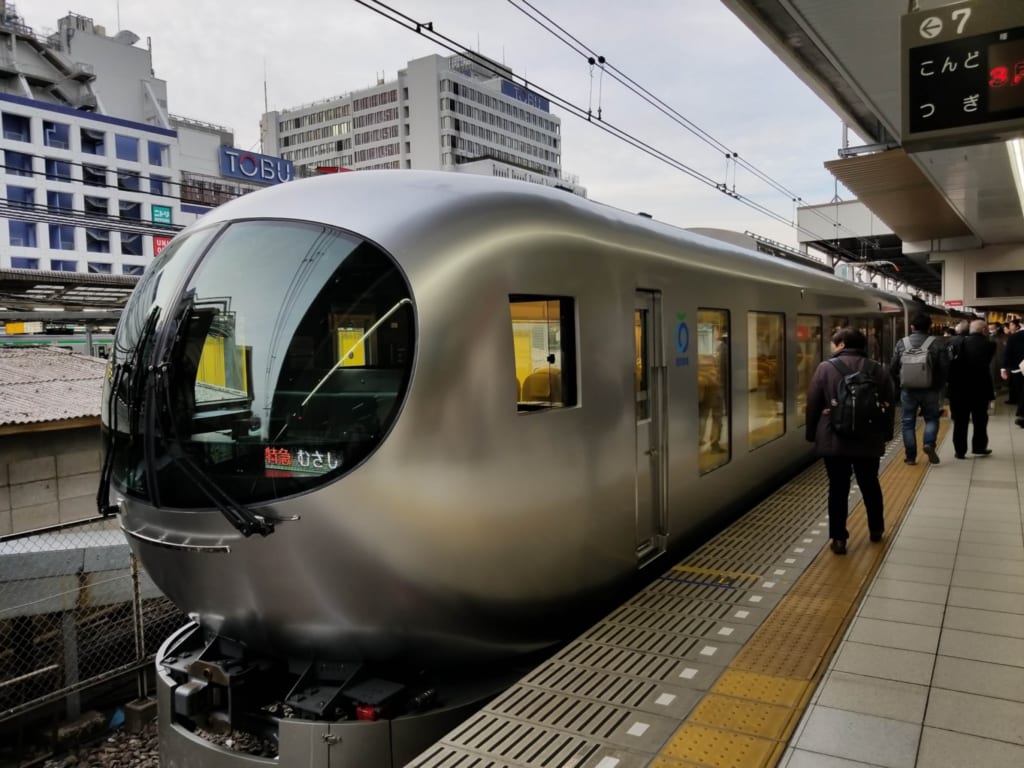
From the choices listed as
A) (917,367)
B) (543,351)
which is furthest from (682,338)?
(917,367)

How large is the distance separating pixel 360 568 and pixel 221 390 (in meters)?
1.02

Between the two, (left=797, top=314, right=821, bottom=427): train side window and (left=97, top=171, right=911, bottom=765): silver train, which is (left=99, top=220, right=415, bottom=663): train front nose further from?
(left=797, top=314, right=821, bottom=427): train side window

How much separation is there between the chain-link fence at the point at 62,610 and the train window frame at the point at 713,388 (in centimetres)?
480

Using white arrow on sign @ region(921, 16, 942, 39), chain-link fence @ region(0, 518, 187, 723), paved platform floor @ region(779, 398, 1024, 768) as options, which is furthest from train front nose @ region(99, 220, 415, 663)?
white arrow on sign @ region(921, 16, 942, 39)

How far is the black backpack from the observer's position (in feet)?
18.3

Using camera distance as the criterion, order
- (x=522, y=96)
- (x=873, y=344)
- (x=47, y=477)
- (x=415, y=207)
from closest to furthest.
Result: (x=415, y=207) < (x=47, y=477) < (x=873, y=344) < (x=522, y=96)

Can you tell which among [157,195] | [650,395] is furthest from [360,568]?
[157,195]

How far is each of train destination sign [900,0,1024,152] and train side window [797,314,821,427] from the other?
4.03m

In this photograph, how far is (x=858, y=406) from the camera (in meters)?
5.59

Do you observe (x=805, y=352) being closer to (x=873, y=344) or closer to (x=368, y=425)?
(x=873, y=344)

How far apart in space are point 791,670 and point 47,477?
9466 millimetres

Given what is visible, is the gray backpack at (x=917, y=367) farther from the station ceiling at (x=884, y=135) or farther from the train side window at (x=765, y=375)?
the station ceiling at (x=884, y=135)

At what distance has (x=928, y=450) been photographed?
940 cm

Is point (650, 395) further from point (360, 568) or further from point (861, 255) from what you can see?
point (861, 255)
